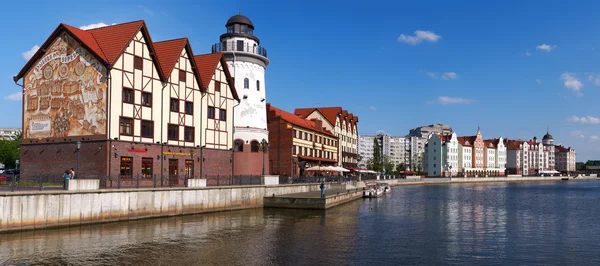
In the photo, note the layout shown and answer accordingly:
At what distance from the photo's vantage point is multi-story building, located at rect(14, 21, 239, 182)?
41188mm

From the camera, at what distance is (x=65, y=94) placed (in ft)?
141

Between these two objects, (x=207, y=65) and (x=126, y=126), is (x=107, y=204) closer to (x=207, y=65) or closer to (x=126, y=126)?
(x=126, y=126)

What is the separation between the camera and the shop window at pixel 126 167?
137 feet

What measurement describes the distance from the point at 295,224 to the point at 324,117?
203ft

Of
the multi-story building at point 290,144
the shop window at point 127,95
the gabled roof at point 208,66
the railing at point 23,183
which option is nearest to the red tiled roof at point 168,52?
the gabled roof at point 208,66

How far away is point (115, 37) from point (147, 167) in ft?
38.2

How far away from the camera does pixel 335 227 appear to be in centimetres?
3703

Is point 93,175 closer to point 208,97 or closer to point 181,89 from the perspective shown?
point 181,89

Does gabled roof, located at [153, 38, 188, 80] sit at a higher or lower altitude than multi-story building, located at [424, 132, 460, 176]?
higher

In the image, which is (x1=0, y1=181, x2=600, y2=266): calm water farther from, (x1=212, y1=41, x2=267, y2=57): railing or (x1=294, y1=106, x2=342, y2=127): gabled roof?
(x1=294, y1=106, x2=342, y2=127): gabled roof

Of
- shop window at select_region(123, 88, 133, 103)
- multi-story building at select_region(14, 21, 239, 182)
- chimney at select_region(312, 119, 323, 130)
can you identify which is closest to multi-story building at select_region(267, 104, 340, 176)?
chimney at select_region(312, 119, 323, 130)

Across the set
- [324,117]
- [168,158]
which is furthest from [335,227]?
[324,117]

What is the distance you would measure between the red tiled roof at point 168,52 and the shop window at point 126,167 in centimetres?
882

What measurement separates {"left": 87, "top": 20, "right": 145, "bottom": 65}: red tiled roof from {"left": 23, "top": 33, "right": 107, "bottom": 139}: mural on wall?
1.36 metres
